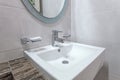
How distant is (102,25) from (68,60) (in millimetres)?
519

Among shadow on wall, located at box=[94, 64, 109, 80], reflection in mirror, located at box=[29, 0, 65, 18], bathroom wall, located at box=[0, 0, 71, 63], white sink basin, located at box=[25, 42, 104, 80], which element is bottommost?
shadow on wall, located at box=[94, 64, 109, 80]

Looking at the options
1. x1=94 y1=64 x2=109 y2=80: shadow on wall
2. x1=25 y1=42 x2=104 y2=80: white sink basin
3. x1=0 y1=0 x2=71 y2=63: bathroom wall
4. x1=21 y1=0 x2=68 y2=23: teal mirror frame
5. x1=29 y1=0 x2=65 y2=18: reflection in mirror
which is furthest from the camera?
x1=94 y1=64 x2=109 y2=80: shadow on wall

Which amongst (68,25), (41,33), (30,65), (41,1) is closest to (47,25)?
(41,33)

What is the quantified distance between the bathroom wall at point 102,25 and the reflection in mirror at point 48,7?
0.76 ft

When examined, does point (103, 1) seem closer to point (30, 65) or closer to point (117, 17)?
point (117, 17)

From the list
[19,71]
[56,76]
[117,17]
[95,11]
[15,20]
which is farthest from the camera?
[95,11]

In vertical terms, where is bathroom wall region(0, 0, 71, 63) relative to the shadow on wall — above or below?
above

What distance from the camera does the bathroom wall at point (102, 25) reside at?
100 cm

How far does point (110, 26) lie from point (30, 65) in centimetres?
85

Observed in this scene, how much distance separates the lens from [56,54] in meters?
0.99

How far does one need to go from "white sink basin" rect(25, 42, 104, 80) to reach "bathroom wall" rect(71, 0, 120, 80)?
0.19m

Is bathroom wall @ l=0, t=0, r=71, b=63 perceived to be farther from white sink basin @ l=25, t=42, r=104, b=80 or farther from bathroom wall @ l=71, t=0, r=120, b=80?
bathroom wall @ l=71, t=0, r=120, b=80

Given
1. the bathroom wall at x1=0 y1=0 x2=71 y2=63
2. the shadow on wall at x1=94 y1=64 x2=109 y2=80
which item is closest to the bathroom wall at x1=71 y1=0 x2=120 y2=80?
the shadow on wall at x1=94 y1=64 x2=109 y2=80

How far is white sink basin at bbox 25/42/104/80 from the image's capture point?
52 cm
